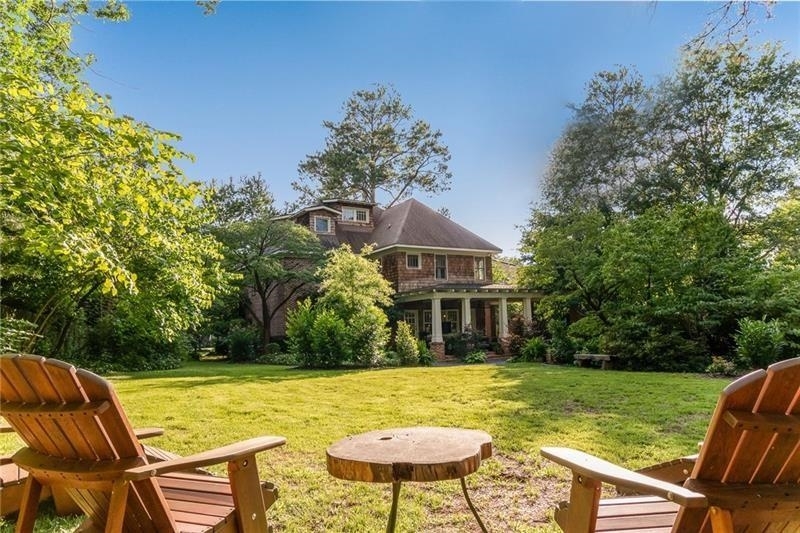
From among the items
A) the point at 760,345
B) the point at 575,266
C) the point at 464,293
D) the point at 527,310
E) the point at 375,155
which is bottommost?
the point at 760,345

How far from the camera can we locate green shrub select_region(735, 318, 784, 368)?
1011 cm

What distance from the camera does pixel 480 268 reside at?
74.9 feet

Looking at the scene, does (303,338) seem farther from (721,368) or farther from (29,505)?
Answer: (29,505)

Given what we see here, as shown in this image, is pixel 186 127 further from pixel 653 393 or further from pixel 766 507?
pixel 766 507

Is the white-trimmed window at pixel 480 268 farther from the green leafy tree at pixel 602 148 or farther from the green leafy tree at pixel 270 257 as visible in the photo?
the green leafy tree at pixel 270 257

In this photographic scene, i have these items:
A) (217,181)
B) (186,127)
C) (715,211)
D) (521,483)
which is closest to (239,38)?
(186,127)

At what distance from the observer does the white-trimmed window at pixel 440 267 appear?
2156 cm

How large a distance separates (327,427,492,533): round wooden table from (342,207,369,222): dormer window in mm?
21093

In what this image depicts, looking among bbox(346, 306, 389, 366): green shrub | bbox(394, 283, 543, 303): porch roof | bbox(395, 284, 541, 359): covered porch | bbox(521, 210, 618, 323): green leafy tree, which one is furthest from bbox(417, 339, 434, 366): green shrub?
bbox(521, 210, 618, 323): green leafy tree

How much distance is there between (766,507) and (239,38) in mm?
9755

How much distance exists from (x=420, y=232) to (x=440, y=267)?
178cm

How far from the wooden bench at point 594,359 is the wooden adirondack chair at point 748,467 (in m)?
11.8

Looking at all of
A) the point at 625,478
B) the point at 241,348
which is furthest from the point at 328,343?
the point at 625,478

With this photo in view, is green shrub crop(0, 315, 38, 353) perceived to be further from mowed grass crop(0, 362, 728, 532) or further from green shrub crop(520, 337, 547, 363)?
green shrub crop(520, 337, 547, 363)
